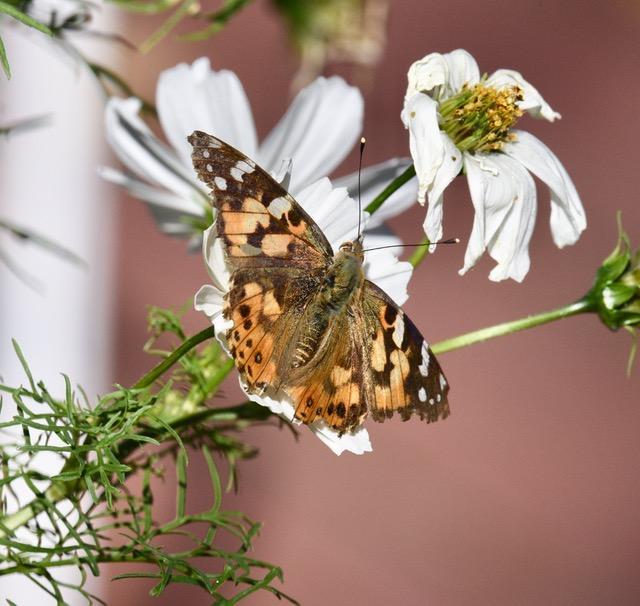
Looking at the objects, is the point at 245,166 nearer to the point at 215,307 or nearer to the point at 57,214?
the point at 215,307

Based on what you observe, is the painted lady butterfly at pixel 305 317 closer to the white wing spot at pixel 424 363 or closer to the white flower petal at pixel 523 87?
the white wing spot at pixel 424 363

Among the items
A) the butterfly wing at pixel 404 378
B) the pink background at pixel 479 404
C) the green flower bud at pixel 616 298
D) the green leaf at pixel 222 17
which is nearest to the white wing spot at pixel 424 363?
the butterfly wing at pixel 404 378

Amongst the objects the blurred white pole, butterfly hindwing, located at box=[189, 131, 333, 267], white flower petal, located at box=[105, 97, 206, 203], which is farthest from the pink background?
butterfly hindwing, located at box=[189, 131, 333, 267]

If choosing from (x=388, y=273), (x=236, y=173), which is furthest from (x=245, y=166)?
(x=388, y=273)

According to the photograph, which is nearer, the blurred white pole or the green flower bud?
the green flower bud

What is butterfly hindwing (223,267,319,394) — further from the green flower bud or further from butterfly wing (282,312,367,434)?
the green flower bud

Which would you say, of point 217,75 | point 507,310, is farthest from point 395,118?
point 217,75

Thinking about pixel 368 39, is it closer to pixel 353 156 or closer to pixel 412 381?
pixel 412 381
